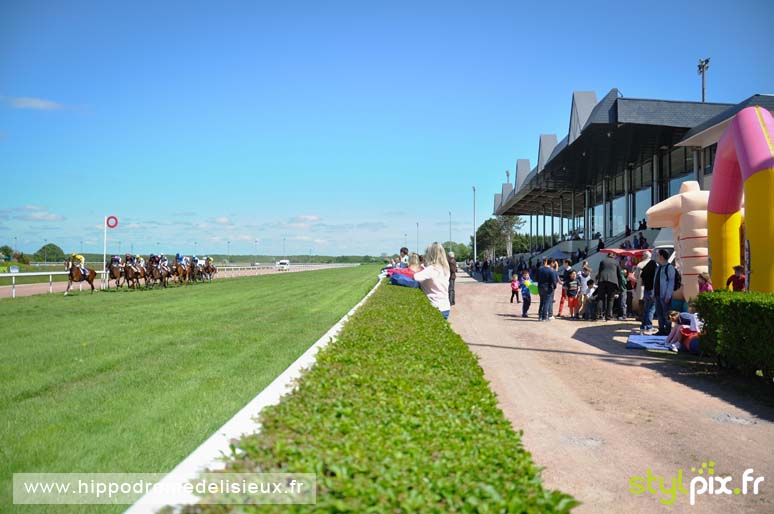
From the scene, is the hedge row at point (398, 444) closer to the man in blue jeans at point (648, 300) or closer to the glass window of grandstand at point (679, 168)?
the man in blue jeans at point (648, 300)

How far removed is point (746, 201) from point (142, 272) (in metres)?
25.1

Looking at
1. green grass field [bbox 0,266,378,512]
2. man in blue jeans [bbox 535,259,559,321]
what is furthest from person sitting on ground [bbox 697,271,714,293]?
green grass field [bbox 0,266,378,512]

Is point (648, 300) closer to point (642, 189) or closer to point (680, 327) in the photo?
point (680, 327)

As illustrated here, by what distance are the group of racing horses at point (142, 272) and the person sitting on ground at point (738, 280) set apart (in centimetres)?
2278

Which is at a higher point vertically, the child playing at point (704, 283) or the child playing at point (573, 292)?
the child playing at point (704, 283)

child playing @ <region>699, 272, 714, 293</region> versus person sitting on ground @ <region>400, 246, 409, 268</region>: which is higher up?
person sitting on ground @ <region>400, 246, 409, 268</region>

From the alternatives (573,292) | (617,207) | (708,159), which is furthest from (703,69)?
(573,292)

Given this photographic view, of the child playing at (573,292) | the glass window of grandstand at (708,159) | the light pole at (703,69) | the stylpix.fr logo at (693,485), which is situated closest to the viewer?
the stylpix.fr logo at (693,485)

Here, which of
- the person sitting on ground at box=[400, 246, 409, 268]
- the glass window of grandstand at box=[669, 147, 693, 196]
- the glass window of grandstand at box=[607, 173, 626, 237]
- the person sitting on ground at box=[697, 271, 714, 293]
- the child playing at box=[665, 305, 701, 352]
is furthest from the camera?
the glass window of grandstand at box=[607, 173, 626, 237]

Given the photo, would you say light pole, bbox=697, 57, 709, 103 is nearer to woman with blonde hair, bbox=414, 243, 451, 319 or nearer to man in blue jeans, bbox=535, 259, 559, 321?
man in blue jeans, bbox=535, 259, 559, 321

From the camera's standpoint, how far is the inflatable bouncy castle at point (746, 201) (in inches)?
369

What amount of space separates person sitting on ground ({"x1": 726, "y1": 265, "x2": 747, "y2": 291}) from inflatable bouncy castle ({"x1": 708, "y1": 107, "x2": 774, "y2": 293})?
463 millimetres

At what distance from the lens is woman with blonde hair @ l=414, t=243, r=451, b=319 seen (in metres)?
8.21

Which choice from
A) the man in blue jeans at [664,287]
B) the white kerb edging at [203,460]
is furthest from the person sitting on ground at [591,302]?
the white kerb edging at [203,460]
